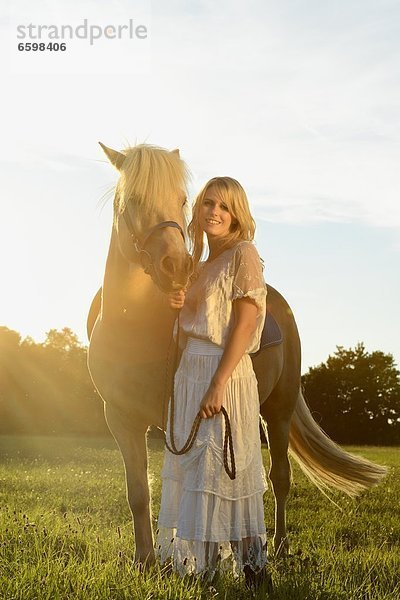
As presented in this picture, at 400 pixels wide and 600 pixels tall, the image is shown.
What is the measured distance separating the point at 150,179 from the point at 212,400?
145 centimetres

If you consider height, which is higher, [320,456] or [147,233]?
[147,233]

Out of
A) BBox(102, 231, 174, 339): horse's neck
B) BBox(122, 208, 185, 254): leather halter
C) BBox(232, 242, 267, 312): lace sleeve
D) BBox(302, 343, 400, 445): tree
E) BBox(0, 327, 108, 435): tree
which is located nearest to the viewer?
BBox(232, 242, 267, 312): lace sleeve

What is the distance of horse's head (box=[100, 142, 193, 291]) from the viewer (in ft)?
13.8

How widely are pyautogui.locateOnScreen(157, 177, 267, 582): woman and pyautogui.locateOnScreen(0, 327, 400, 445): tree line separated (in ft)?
86.5

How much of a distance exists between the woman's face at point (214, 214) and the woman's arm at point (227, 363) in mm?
523

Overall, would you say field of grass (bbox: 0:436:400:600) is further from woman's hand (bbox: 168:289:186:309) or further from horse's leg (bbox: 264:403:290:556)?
woman's hand (bbox: 168:289:186:309)

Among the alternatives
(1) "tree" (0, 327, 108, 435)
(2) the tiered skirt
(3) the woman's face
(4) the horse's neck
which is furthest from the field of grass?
(1) "tree" (0, 327, 108, 435)

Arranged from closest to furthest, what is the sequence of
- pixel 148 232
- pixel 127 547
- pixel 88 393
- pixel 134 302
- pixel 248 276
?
pixel 248 276 < pixel 148 232 < pixel 134 302 < pixel 127 547 < pixel 88 393

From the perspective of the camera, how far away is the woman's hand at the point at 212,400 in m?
4.03

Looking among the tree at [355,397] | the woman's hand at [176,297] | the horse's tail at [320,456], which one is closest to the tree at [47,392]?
the tree at [355,397]

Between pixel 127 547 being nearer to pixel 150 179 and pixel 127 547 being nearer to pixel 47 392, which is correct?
pixel 150 179

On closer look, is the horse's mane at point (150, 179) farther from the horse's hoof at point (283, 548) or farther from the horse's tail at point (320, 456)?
the horse's tail at point (320, 456)

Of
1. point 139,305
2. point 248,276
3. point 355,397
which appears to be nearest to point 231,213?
point 248,276

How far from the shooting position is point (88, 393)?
33.0m
